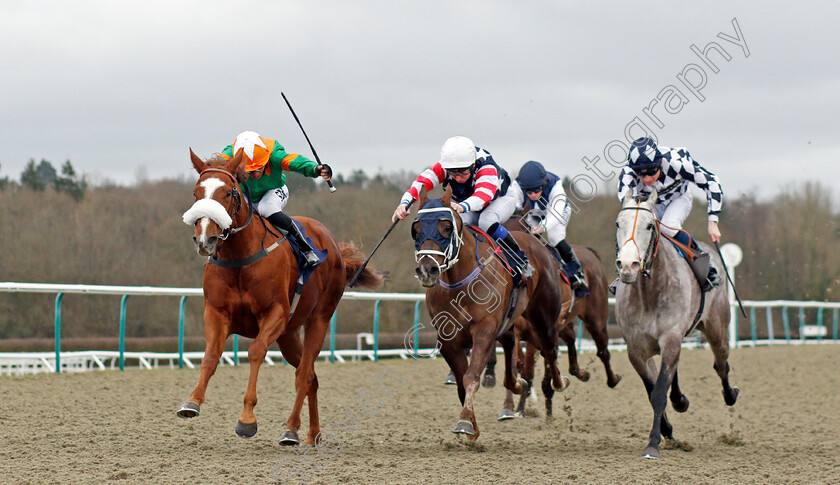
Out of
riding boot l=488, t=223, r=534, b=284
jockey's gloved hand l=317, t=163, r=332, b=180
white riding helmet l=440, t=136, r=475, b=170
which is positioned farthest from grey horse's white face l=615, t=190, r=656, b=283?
jockey's gloved hand l=317, t=163, r=332, b=180

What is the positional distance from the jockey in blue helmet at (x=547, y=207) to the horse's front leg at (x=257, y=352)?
10.0 ft

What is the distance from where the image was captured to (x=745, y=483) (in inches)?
194

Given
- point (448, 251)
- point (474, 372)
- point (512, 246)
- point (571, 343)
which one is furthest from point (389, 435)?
point (571, 343)

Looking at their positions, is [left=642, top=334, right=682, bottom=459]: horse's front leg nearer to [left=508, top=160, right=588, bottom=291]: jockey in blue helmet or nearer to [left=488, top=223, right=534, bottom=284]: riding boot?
[left=488, top=223, right=534, bottom=284]: riding boot

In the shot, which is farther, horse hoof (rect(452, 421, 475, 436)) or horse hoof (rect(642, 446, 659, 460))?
horse hoof (rect(642, 446, 659, 460))

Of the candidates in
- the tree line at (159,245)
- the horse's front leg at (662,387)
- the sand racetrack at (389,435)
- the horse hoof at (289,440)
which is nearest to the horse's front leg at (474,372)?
the sand racetrack at (389,435)

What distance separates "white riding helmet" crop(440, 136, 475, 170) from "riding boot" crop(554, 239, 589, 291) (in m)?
2.00

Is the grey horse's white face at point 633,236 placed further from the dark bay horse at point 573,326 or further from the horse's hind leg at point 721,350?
the dark bay horse at point 573,326

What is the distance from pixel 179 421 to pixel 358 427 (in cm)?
138

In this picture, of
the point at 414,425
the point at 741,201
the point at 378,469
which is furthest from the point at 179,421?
the point at 741,201

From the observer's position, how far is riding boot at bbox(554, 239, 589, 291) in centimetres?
808

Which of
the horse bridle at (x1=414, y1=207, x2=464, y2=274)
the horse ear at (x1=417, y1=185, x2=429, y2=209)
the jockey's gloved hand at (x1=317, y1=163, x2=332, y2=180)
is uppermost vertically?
the jockey's gloved hand at (x1=317, y1=163, x2=332, y2=180)

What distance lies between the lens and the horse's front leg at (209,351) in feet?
15.7

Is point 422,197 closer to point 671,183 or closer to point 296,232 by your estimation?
point 296,232
